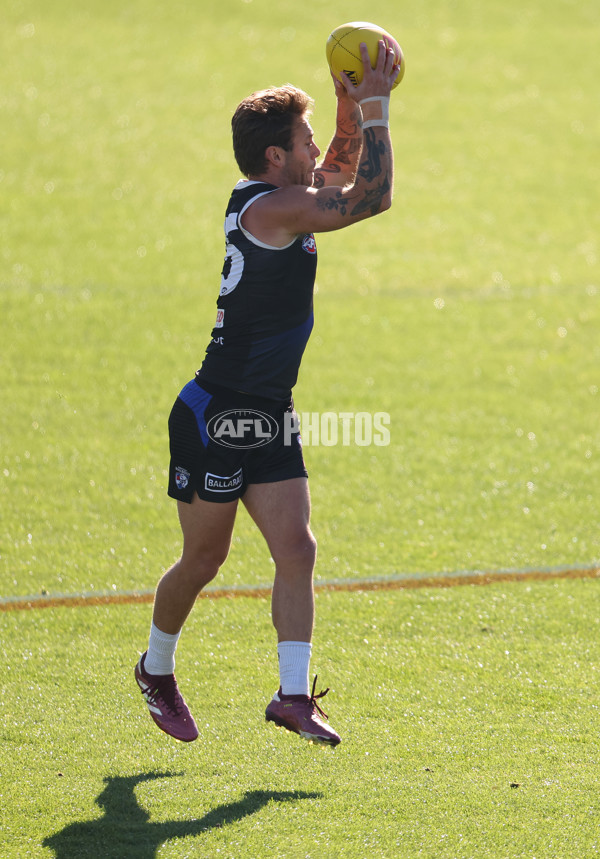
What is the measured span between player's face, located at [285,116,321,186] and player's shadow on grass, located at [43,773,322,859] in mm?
2175

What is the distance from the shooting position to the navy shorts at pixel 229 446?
398 cm

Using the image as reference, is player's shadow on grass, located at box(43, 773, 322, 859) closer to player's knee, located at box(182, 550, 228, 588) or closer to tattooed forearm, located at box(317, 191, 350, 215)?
player's knee, located at box(182, 550, 228, 588)

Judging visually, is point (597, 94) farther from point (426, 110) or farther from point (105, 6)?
point (105, 6)

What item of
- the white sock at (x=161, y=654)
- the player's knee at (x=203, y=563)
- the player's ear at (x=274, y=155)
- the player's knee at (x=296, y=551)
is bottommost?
the white sock at (x=161, y=654)

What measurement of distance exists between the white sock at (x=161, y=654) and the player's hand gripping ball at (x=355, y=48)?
2.22 m

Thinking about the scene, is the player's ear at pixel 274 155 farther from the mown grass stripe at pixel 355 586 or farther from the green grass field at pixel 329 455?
the mown grass stripe at pixel 355 586

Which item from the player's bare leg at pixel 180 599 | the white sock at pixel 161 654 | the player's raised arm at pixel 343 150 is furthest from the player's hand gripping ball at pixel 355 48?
the white sock at pixel 161 654

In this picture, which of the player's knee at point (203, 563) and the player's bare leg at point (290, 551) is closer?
the player's bare leg at point (290, 551)

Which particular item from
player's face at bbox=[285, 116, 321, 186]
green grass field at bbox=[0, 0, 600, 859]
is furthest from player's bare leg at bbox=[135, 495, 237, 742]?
player's face at bbox=[285, 116, 321, 186]

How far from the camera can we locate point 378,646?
197 inches

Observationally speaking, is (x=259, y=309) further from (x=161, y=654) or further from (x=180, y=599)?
(x=161, y=654)

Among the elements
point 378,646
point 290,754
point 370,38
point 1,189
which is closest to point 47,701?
point 290,754

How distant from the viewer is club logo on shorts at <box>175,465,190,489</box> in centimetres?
404

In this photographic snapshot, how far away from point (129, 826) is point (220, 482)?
1200 millimetres
